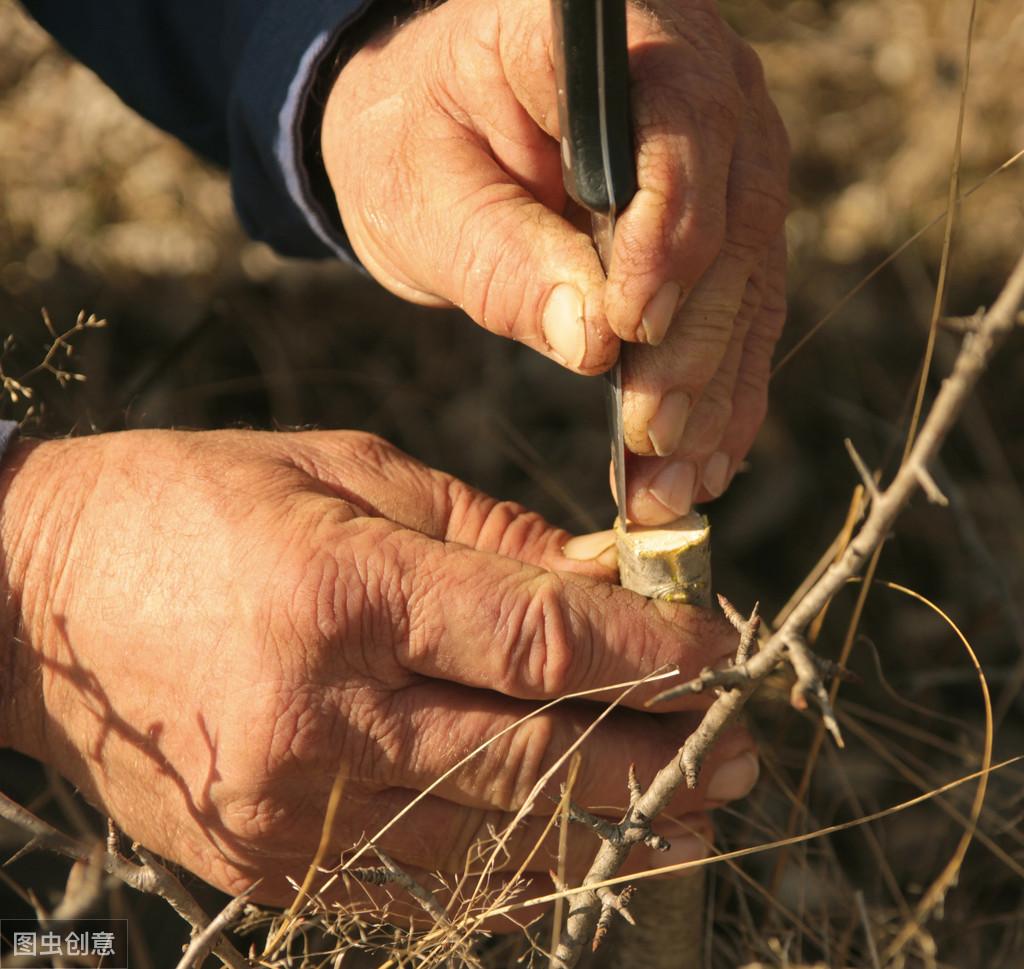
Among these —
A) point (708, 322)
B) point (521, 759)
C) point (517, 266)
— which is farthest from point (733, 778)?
point (517, 266)

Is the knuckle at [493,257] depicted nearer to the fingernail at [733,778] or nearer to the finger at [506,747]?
the finger at [506,747]

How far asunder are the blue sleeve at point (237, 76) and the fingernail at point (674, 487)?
74cm

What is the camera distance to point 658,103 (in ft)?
3.78

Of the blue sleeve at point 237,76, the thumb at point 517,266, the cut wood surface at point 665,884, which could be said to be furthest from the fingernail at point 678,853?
the blue sleeve at point 237,76

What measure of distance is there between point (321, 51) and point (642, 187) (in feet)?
2.24

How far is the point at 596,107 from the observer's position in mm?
1076

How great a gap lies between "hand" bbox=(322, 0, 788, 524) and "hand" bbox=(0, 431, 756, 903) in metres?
0.22

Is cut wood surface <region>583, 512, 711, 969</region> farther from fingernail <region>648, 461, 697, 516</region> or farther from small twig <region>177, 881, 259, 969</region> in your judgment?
small twig <region>177, 881, 259, 969</region>

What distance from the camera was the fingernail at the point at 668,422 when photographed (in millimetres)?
1210

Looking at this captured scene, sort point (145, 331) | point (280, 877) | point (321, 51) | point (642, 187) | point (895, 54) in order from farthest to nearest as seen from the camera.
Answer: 1. point (895, 54)
2. point (145, 331)
3. point (321, 51)
4. point (280, 877)
5. point (642, 187)

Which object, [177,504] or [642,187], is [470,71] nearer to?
[642,187]

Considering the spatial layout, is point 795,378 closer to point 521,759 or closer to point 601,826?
point 521,759

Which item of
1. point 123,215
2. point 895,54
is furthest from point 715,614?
point 895,54

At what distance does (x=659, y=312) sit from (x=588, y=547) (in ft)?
1.04
